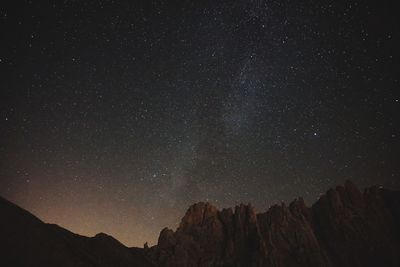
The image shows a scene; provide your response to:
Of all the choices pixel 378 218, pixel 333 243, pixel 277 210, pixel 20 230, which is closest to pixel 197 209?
pixel 277 210

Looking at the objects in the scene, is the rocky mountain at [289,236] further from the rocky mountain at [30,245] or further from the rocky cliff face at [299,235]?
the rocky mountain at [30,245]

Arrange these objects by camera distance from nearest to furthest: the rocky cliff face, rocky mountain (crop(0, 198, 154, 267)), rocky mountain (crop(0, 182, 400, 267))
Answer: rocky mountain (crop(0, 198, 154, 267)), rocky mountain (crop(0, 182, 400, 267)), the rocky cliff face

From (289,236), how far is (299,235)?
2658 mm

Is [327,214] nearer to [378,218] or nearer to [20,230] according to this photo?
[378,218]

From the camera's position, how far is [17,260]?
34594 mm

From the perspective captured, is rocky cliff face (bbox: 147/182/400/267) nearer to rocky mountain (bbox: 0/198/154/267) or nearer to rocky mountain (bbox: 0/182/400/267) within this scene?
rocky mountain (bbox: 0/182/400/267)

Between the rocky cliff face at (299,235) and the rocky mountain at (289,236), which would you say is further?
the rocky cliff face at (299,235)

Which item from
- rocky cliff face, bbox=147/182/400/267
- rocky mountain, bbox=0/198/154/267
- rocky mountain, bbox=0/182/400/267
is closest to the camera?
rocky mountain, bbox=0/198/154/267

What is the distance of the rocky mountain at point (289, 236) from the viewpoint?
247ft

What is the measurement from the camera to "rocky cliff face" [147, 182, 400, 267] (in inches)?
3022

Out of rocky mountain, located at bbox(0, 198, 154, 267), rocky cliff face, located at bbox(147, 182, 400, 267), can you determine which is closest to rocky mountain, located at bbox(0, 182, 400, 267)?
rocky cliff face, located at bbox(147, 182, 400, 267)

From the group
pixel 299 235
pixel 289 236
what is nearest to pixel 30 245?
pixel 289 236

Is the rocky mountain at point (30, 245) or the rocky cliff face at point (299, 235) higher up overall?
the rocky cliff face at point (299, 235)

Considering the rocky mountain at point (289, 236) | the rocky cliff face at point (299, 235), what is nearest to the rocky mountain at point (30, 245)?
the rocky mountain at point (289, 236)
